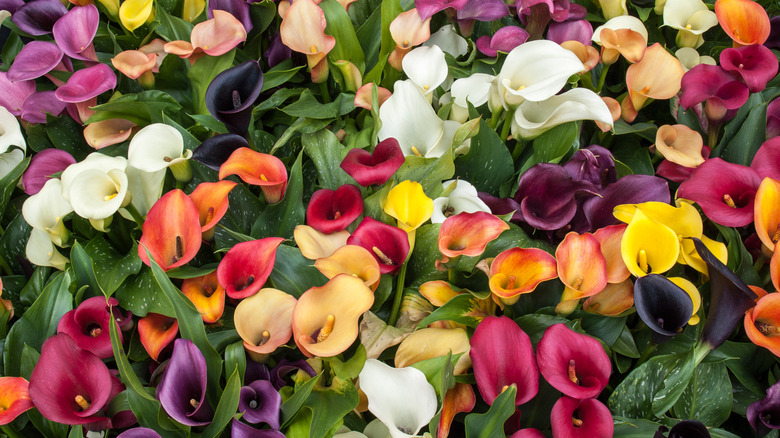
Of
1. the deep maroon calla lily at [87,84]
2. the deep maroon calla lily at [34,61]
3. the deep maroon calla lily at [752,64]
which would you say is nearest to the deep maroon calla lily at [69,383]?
the deep maroon calla lily at [87,84]

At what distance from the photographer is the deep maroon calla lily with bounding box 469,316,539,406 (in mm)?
646

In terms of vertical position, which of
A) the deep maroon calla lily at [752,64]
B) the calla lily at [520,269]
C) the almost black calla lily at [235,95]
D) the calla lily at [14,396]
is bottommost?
the calla lily at [14,396]

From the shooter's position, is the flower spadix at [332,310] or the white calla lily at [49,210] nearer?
the flower spadix at [332,310]

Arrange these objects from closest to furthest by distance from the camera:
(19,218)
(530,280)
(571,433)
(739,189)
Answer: (571,433) → (530,280) → (739,189) → (19,218)

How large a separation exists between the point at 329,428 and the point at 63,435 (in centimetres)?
34

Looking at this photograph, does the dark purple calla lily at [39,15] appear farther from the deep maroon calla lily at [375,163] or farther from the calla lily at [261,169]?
the deep maroon calla lily at [375,163]

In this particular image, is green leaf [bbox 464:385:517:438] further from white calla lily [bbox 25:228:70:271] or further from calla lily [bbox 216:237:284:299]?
white calla lily [bbox 25:228:70:271]

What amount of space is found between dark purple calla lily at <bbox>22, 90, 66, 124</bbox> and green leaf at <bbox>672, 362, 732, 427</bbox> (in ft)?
3.65

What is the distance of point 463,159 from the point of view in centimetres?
96

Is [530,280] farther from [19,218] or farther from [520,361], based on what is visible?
[19,218]

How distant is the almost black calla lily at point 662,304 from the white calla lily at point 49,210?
78 cm

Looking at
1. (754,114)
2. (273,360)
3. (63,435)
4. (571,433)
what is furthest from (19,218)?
(754,114)

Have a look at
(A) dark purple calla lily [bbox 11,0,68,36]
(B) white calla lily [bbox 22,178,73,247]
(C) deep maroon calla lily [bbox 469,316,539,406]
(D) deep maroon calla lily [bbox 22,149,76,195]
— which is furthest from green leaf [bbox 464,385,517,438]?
(A) dark purple calla lily [bbox 11,0,68,36]

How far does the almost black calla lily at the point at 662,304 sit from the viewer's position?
66cm
